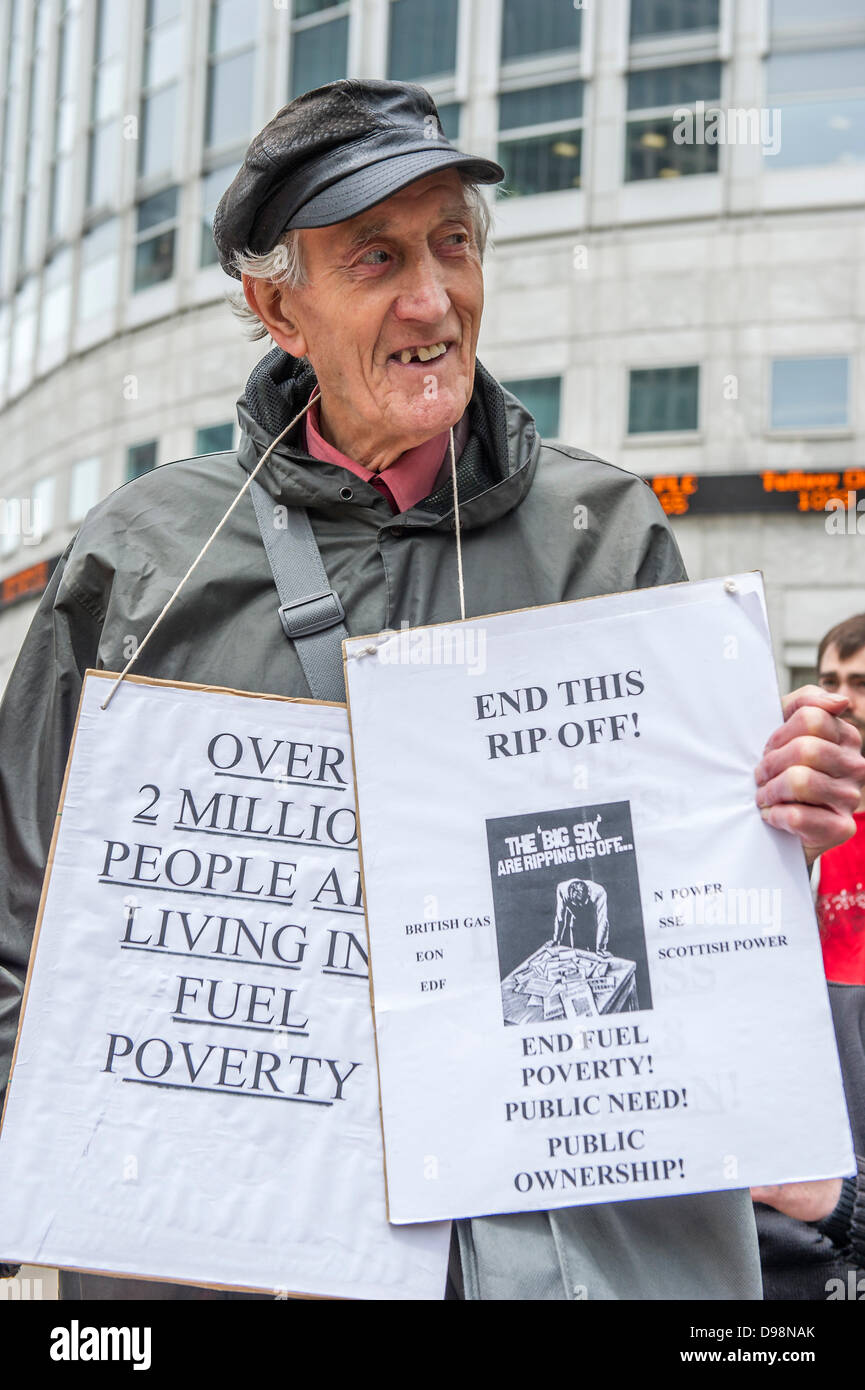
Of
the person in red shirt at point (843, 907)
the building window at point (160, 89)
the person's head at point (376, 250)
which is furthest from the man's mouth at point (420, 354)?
the building window at point (160, 89)

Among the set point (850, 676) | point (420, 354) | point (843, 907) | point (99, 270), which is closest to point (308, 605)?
point (420, 354)

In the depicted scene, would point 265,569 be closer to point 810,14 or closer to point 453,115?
point 810,14

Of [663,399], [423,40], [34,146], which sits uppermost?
[34,146]

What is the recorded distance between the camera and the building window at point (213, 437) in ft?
56.9

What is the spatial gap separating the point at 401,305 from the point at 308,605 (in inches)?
16.0

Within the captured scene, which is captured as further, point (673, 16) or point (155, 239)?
point (155, 239)

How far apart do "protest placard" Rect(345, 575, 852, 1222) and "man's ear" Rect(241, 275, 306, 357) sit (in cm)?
55

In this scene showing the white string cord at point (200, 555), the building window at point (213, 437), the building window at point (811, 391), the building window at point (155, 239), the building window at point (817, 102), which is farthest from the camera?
the building window at point (155, 239)

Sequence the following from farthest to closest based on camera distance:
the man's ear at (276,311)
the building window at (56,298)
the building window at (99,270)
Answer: the building window at (56,298), the building window at (99,270), the man's ear at (276,311)

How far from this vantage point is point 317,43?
17641mm

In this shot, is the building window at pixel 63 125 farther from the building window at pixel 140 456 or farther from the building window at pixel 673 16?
the building window at pixel 673 16

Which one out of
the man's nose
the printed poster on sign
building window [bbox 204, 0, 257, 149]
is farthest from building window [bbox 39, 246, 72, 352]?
the printed poster on sign

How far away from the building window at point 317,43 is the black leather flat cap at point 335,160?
16.6 m
